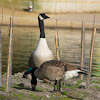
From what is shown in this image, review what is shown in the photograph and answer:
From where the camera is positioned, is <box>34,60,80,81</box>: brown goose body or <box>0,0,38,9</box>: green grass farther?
Answer: <box>0,0,38,9</box>: green grass

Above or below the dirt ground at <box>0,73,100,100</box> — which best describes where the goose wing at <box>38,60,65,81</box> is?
above

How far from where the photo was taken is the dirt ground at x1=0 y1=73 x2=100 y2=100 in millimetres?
8023

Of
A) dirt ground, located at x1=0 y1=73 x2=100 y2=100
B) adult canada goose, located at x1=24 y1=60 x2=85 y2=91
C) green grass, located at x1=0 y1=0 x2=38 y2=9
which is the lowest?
dirt ground, located at x1=0 y1=73 x2=100 y2=100

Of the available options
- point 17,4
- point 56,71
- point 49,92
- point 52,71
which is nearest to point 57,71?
point 56,71

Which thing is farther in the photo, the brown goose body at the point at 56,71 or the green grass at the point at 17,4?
the green grass at the point at 17,4

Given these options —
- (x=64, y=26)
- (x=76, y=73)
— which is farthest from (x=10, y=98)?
(x=64, y=26)

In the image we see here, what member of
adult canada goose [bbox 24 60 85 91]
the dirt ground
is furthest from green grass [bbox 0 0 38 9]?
adult canada goose [bbox 24 60 85 91]

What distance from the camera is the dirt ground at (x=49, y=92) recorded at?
8.02 meters

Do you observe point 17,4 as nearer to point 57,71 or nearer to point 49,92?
point 49,92

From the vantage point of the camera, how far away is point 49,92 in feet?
29.0

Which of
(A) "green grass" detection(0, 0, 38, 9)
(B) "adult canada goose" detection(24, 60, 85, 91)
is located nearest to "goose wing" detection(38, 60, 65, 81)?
(B) "adult canada goose" detection(24, 60, 85, 91)

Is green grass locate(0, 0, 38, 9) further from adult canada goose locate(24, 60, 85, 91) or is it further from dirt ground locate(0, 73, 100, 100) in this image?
adult canada goose locate(24, 60, 85, 91)

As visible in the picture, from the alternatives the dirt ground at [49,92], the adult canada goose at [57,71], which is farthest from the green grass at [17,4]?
the adult canada goose at [57,71]

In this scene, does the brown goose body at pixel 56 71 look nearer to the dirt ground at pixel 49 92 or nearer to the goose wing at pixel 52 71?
the goose wing at pixel 52 71
